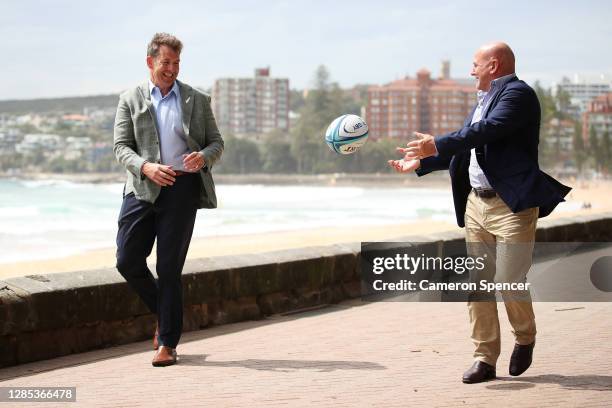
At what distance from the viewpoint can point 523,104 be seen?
17.1ft

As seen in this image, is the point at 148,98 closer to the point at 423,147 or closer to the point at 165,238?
the point at 165,238

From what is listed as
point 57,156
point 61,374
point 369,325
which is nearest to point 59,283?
point 61,374

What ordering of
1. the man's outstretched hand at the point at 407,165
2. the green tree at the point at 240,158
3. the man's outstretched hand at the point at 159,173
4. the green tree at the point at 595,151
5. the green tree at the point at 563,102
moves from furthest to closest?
1. the green tree at the point at 240,158
2. the green tree at the point at 563,102
3. the green tree at the point at 595,151
4. the man's outstretched hand at the point at 159,173
5. the man's outstretched hand at the point at 407,165

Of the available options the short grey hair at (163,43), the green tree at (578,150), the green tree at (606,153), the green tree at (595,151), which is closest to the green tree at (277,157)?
the green tree at (578,150)

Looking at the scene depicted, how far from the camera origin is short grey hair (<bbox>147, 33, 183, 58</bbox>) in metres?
5.91

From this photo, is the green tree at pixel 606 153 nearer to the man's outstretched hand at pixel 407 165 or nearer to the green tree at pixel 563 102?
the green tree at pixel 563 102

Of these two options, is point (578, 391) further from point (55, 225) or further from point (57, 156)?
point (57, 156)

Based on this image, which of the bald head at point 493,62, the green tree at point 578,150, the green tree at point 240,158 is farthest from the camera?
the green tree at point 240,158

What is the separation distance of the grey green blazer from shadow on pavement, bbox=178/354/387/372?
0.92m

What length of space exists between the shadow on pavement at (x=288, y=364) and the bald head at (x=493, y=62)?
171 centimetres

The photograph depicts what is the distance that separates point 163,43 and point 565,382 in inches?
112

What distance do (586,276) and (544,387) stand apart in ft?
18.7

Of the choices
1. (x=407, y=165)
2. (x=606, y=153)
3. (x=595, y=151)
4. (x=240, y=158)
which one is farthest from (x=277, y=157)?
(x=407, y=165)

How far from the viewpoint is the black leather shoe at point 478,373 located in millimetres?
5328
